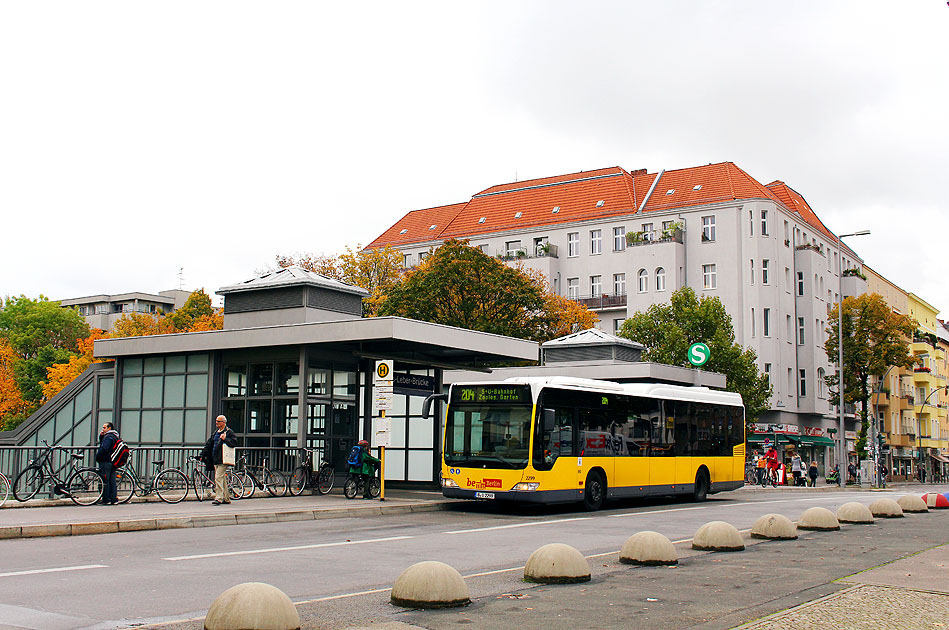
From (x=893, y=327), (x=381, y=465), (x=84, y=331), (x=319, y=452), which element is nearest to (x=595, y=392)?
(x=381, y=465)

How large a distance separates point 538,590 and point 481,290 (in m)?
41.8

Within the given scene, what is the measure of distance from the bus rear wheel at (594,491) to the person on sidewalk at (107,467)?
9810mm

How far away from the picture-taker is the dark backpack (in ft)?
64.8

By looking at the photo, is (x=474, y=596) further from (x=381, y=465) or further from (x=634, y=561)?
(x=381, y=465)

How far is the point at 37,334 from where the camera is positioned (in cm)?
9081

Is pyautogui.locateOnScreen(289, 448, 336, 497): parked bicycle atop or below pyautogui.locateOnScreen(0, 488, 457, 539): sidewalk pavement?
atop

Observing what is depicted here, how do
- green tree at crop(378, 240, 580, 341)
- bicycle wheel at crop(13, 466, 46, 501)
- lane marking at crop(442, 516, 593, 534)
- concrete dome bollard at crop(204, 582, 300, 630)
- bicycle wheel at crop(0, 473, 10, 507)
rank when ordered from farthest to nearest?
green tree at crop(378, 240, 580, 341)
bicycle wheel at crop(13, 466, 46, 501)
bicycle wheel at crop(0, 473, 10, 507)
lane marking at crop(442, 516, 593, 534)
concrete dome bollard at crop(204, 582, 300, 630)

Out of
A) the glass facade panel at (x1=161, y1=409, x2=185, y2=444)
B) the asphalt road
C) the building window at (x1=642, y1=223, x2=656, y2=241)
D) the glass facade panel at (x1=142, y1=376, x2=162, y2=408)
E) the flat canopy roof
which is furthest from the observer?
the building window at (x1=642, y1=223, x2=656, y2=241)

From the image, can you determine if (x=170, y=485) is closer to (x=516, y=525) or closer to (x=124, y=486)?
(x=124, y=486)

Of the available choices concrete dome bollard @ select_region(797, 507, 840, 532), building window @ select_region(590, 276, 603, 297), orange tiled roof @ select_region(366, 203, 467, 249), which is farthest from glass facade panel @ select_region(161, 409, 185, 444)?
orange tiled roof @ select_region(366, 203, 467, 249)

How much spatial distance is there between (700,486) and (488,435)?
27.5 ft

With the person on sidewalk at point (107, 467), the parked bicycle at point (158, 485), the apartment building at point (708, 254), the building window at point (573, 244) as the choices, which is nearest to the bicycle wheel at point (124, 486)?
the parked bicycle at point (158, 485)

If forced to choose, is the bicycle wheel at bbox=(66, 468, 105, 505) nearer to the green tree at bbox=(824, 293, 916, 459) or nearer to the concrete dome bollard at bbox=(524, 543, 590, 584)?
the concrete dome bollard at bbox=(524, 543, 590, 584)

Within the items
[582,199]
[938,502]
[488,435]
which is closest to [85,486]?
[488,435]
